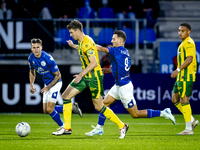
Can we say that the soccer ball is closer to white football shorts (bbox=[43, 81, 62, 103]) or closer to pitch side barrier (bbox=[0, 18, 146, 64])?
white football shorts (bbox=[43, 81, 62, 103])

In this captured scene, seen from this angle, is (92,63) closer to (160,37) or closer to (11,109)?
(11,109)

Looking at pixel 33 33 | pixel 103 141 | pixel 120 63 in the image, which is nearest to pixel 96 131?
pixel 103 141

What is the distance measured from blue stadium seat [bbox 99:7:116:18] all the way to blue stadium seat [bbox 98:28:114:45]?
1435mm

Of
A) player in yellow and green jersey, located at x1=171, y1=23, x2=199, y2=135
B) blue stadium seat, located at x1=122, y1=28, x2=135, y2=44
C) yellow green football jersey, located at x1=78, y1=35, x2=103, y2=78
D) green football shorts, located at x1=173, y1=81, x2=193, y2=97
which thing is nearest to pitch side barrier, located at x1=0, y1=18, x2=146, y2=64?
blue stadium seat, located at x1=122, y1=28, x2=135, y2=44

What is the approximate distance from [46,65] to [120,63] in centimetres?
154

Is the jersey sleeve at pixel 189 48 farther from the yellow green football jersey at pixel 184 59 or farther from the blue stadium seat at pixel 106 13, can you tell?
the blue stadium seat at pixel 106 13

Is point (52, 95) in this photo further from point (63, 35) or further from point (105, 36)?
point (105, 36)

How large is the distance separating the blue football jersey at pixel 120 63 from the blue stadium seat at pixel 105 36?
707 centimetres

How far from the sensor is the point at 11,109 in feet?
39.8

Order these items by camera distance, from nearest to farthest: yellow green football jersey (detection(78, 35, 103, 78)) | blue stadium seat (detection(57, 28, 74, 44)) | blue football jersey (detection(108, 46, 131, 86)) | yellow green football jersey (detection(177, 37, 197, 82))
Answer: yellow green football jersey (detection(78, 35, 103, 78))
blue football jersey (detection(108, 46, 131, 86))
yellow green football jersey (detection(177, 37, 197, 82))
blue stadium seat (detection(57, 28, 74, 44))

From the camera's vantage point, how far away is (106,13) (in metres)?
15.3

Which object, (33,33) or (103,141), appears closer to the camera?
(103,141)

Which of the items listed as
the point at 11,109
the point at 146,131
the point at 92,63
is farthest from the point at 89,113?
the point at 92,63

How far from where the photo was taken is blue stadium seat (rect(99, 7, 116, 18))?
15.3 m
